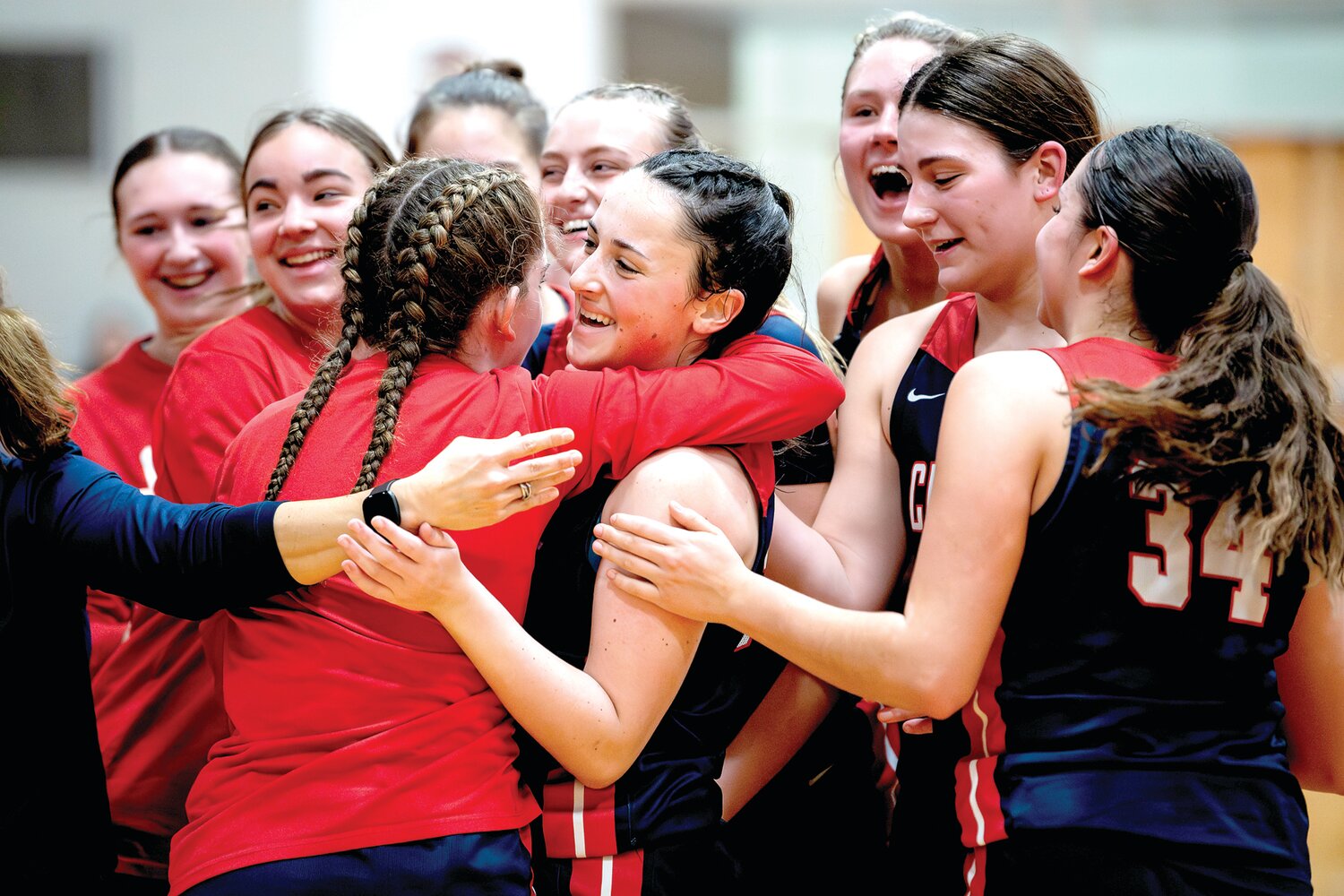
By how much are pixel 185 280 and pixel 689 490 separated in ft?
6.35

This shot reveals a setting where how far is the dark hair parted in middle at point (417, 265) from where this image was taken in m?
1.96

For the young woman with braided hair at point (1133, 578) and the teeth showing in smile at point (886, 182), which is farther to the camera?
the teeth showing in smile at point (886, 182)

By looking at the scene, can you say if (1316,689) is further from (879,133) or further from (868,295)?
(879,133)

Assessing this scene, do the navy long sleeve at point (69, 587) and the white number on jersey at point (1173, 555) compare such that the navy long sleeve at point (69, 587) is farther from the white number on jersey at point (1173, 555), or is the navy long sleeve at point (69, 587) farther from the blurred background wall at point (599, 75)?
the blurred background wall at point (599, 75)

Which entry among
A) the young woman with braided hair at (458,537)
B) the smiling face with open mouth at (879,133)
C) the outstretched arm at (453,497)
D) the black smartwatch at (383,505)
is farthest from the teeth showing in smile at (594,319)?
the smiling face with open mouth at (879,133)

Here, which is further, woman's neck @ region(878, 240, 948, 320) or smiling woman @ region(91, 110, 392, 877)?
woman's neck @ region(878, 240, 948, 320)

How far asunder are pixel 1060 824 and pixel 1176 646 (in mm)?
316

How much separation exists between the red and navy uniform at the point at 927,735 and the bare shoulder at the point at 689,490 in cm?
37

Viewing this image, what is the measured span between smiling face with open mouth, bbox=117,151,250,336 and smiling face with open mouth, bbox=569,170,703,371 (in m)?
1.51

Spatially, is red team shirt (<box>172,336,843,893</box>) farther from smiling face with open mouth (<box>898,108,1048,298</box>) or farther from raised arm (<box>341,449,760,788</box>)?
smiling face with open mouth (<box>898,108,1048,298</box>)

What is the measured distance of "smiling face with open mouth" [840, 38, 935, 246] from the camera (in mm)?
2969

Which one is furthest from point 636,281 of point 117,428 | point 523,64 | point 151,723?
point 523,64

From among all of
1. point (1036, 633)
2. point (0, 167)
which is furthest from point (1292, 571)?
point (0, 167)

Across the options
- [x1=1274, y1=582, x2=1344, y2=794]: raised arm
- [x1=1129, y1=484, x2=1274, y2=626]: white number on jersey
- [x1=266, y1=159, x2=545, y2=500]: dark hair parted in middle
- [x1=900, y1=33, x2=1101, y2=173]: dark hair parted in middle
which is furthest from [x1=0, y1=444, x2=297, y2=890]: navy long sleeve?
[x1=1274, y1=582, x2=1344, y2=794]: raised arm
